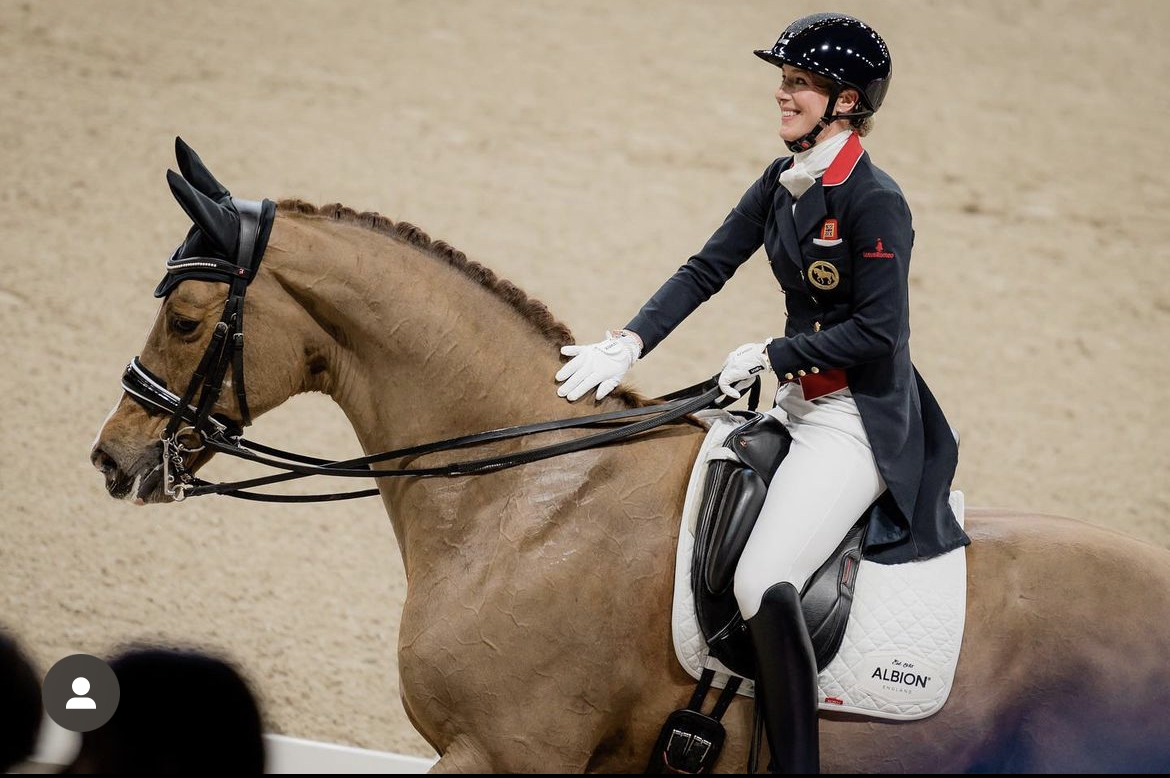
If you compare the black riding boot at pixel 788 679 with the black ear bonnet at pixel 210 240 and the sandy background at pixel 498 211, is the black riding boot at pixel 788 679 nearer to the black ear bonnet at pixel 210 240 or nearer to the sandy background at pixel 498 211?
the black ear bonnet at pixel 210 240

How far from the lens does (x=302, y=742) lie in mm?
3484

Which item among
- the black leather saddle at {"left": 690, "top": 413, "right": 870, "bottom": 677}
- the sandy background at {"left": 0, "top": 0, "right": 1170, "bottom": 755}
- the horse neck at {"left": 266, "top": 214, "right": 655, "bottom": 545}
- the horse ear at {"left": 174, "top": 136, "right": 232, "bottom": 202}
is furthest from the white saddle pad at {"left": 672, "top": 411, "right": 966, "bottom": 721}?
the sandy background at {"left": 0, "top": 0, "right": 1170, "bottom": 755}

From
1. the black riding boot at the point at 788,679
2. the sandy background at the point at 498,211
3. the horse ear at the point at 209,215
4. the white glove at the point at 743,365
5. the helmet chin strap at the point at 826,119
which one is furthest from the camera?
the sandy background at the point at 498,211

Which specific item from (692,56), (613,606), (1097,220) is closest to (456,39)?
(692,56)

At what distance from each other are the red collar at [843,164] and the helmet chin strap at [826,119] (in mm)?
61

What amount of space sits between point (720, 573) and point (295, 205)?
1.33 metres

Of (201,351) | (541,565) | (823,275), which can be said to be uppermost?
(823,275)

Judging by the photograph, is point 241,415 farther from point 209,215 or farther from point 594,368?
point 594,368

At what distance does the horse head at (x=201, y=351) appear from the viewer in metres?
2.41

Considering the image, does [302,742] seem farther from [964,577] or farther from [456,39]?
[456,39]

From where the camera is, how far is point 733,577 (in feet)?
7.70

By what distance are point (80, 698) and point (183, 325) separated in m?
0.84

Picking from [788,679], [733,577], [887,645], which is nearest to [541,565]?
[733,577]

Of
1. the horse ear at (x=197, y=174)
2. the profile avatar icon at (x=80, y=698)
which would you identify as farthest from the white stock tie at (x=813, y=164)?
the profile avatar icon at (x=80, y=698)
